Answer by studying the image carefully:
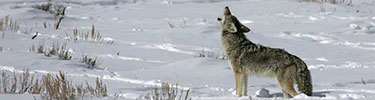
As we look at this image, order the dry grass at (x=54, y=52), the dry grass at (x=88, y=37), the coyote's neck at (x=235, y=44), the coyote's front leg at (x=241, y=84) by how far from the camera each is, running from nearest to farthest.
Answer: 1. the coyote's front leg at (x=241, y=84)
2. the coyote's neck at (x=235, y=44)
3. the dry grass at (x=54, y=52)
4. the dry grass at (x=88, y=37)

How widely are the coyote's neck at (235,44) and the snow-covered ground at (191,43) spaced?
0.45 meters

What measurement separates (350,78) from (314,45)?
3330mm

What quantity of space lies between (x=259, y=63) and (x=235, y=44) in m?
0.43

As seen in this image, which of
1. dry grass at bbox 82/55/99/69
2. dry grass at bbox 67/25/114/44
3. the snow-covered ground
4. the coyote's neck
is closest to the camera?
the coyote's neck

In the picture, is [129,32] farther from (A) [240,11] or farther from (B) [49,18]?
(A) [240,11]

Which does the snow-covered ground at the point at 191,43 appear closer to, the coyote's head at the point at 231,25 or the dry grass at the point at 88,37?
the dry grass at the point at 88,37

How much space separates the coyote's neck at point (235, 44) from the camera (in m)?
5.55

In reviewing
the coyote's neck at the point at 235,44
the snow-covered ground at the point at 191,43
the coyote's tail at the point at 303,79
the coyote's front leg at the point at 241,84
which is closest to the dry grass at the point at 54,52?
the snow-covered ground at the point at 191,43

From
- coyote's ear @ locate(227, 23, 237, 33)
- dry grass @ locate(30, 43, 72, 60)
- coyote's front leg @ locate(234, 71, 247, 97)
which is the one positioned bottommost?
dry grass @ locate(30, 43, 72, 60)

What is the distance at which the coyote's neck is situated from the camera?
18.2ft

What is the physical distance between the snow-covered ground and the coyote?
196mm

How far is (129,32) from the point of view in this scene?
11.3 m

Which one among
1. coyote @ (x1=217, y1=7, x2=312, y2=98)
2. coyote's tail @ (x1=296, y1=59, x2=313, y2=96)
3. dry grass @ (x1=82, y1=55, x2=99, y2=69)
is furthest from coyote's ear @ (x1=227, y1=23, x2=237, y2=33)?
dry grass @ (x1=82, y1=55, x2=99, y2=69)

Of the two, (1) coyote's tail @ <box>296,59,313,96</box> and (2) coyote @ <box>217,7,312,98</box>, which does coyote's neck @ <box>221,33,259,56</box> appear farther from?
(1) coyote's tail @ <box>296,59,313,96</box>
